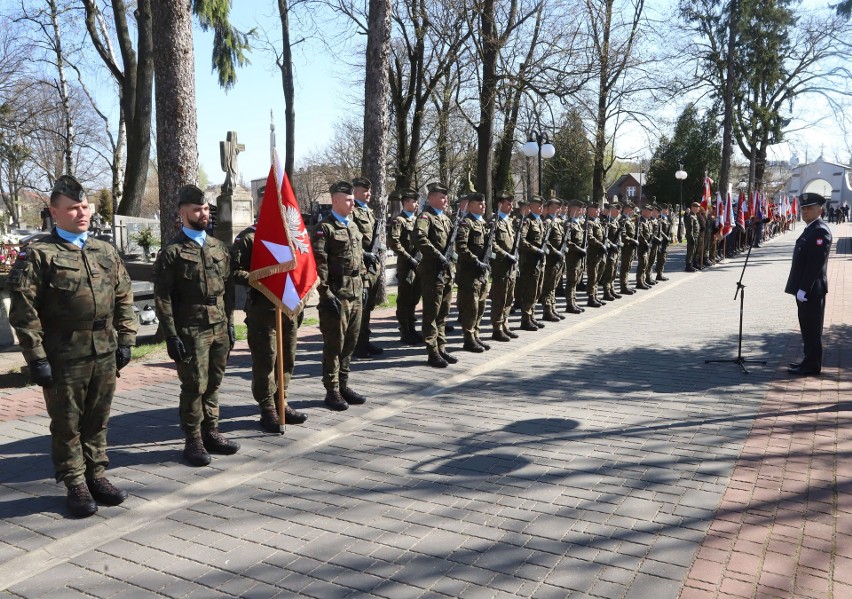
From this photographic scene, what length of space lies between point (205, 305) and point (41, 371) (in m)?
1.28

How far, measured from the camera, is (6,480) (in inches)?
190

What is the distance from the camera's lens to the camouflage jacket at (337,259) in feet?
21.2

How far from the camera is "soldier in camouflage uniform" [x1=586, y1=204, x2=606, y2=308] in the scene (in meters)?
13.8

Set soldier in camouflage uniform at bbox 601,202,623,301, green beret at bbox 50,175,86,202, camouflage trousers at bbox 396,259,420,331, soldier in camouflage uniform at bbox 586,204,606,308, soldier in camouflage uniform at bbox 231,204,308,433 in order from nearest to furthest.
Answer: green beret at bbox 50,175,86,202
soldier in camouflage uniform at bbox 231,204,308,433
camouflage trousers at bbox 396,259,420,331
soldier in camouflage uniform at bbox 586,204,606,308
soldier in camouflage uniform at bbox 601,202,623,301

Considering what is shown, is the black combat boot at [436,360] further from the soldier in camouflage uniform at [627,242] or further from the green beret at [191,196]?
the soldier in camouflage uniform at [627,242]

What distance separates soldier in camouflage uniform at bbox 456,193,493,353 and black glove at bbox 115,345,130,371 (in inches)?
208

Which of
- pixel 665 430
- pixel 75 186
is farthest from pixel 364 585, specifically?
pixel 665 430

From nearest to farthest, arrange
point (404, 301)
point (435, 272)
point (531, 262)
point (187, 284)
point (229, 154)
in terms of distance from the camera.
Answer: point (187, 284)
point (435, 272)
point (404, 301)
point (531, 262)
point (229, 154)

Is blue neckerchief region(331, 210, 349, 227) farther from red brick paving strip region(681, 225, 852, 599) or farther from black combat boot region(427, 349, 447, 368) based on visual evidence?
red brick paving strip region(681, 225, 852, 599)

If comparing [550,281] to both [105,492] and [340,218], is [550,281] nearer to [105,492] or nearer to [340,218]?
[340,218]

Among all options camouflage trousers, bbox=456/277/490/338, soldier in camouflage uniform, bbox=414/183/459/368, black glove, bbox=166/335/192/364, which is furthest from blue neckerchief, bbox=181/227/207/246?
camouflage trousers, bbox=456/277/490/338

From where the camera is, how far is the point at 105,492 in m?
4.45

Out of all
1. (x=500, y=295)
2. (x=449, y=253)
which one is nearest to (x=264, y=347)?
(x=449, y=253)

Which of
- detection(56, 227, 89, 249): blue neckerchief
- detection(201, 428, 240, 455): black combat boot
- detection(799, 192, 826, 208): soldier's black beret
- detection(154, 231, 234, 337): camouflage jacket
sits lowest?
detection(201, 428, 240, 455): black combat boot
